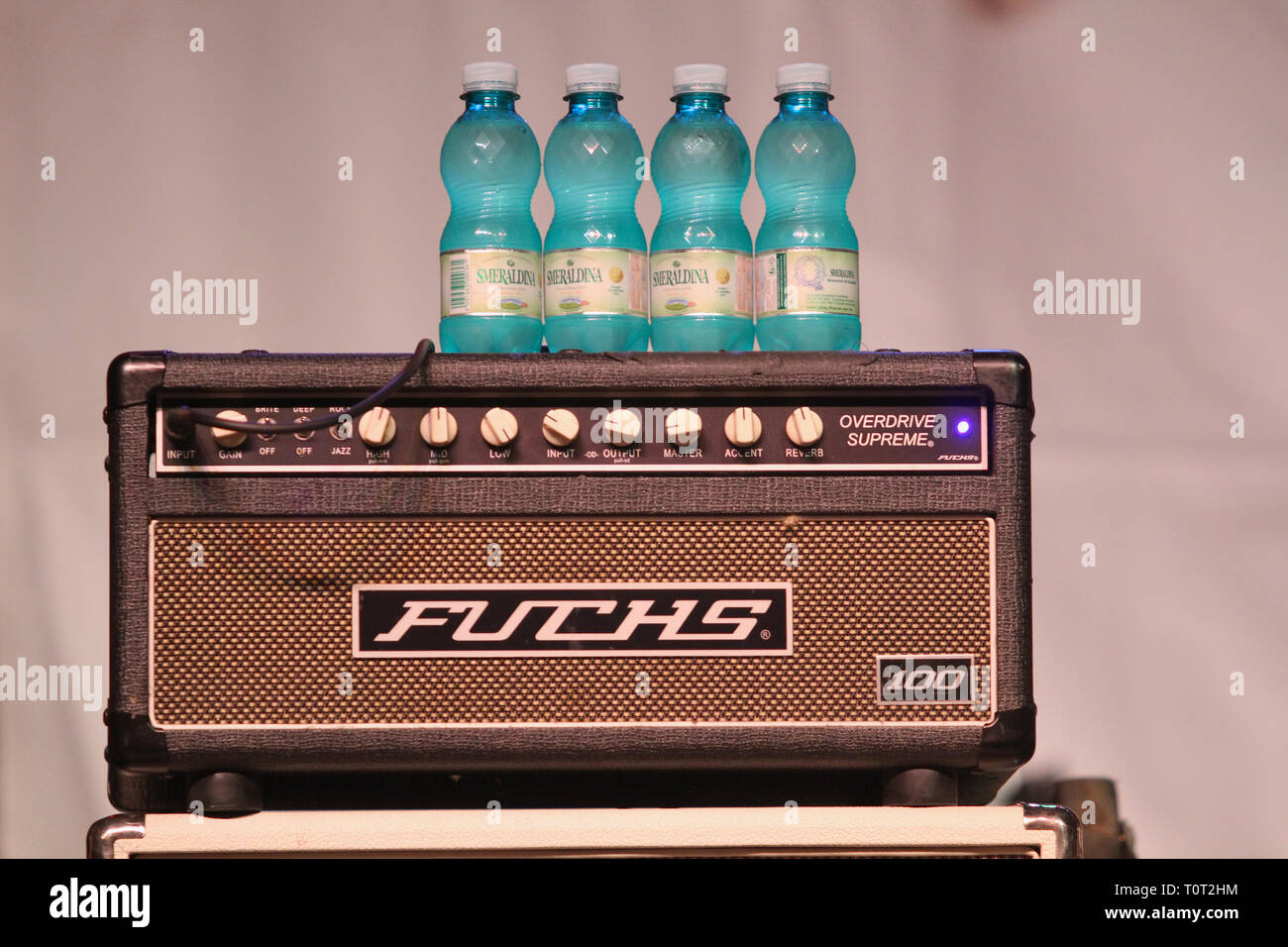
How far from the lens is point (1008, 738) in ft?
3.12

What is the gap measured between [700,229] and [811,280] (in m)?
0.16

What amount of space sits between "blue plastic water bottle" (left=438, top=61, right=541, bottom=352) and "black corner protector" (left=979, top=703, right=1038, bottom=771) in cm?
48

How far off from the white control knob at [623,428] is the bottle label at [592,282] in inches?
5.1

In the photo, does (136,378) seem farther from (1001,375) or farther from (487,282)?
(1001,375)

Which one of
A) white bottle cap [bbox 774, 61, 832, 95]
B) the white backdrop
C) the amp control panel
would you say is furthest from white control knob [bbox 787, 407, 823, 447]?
the white backdrop

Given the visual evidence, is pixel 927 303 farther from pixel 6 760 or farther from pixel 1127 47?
pixel 6 760

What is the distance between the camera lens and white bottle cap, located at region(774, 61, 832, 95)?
1149 millimetres

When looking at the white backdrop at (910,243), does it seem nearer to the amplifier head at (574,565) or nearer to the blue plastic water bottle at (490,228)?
the blue plastic water bottle at (490,228)

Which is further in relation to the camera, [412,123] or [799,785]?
[412,123]

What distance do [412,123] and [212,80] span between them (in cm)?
25

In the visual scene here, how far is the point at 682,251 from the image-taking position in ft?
3.49

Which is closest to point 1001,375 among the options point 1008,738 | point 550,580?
point 1008,738

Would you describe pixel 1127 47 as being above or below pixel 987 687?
above

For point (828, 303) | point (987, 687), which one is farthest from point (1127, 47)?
point (987, 687)
